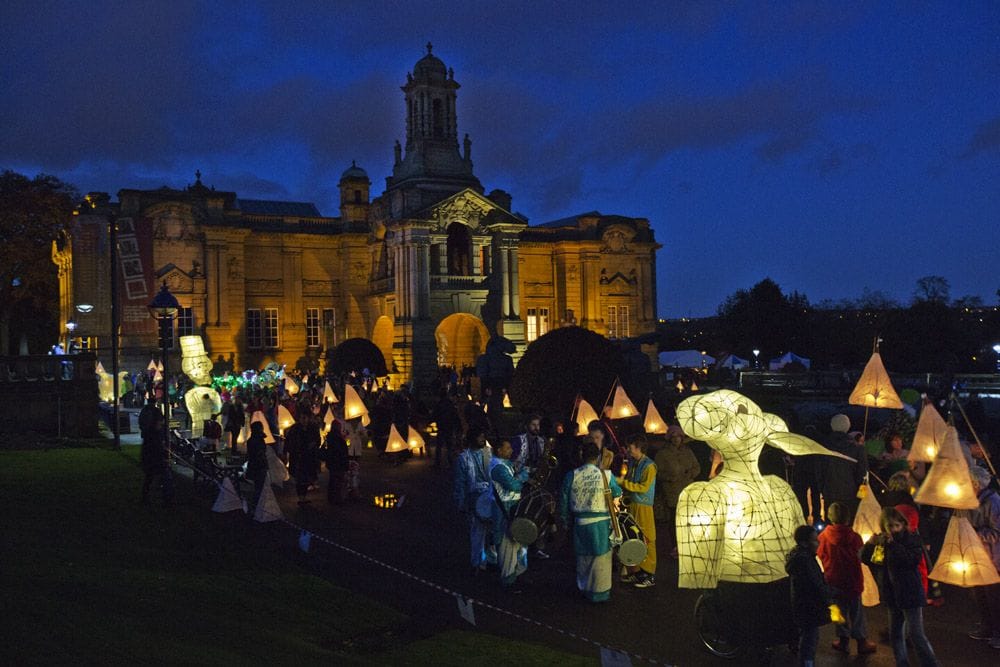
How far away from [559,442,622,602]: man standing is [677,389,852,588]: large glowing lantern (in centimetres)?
193

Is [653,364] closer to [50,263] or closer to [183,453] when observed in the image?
[50,263]

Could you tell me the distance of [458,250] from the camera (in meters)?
50.6

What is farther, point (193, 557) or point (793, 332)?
point (793, 332)

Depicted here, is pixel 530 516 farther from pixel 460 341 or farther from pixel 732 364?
pixel 460 341

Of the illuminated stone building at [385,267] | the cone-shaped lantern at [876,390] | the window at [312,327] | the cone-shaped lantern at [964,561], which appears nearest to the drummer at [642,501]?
the cone-shaped lantern at [964,561]

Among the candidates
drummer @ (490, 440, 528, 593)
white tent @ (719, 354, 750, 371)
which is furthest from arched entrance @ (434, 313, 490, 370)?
drummer @ (490, 440, 528, 593)

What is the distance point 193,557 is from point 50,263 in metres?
42.9

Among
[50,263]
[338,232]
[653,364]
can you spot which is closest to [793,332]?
[653,364]

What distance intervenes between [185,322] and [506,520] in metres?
38.6

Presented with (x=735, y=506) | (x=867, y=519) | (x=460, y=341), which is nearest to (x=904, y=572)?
(x=735, y=506)

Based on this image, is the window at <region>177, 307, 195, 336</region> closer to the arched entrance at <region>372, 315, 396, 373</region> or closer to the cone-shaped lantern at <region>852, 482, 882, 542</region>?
the arched entrance at <region>372, 315, 396, 373</region>

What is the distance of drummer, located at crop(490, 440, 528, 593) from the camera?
10617 mm

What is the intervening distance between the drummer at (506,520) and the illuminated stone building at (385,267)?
32.9 meters

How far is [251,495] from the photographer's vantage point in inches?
683
